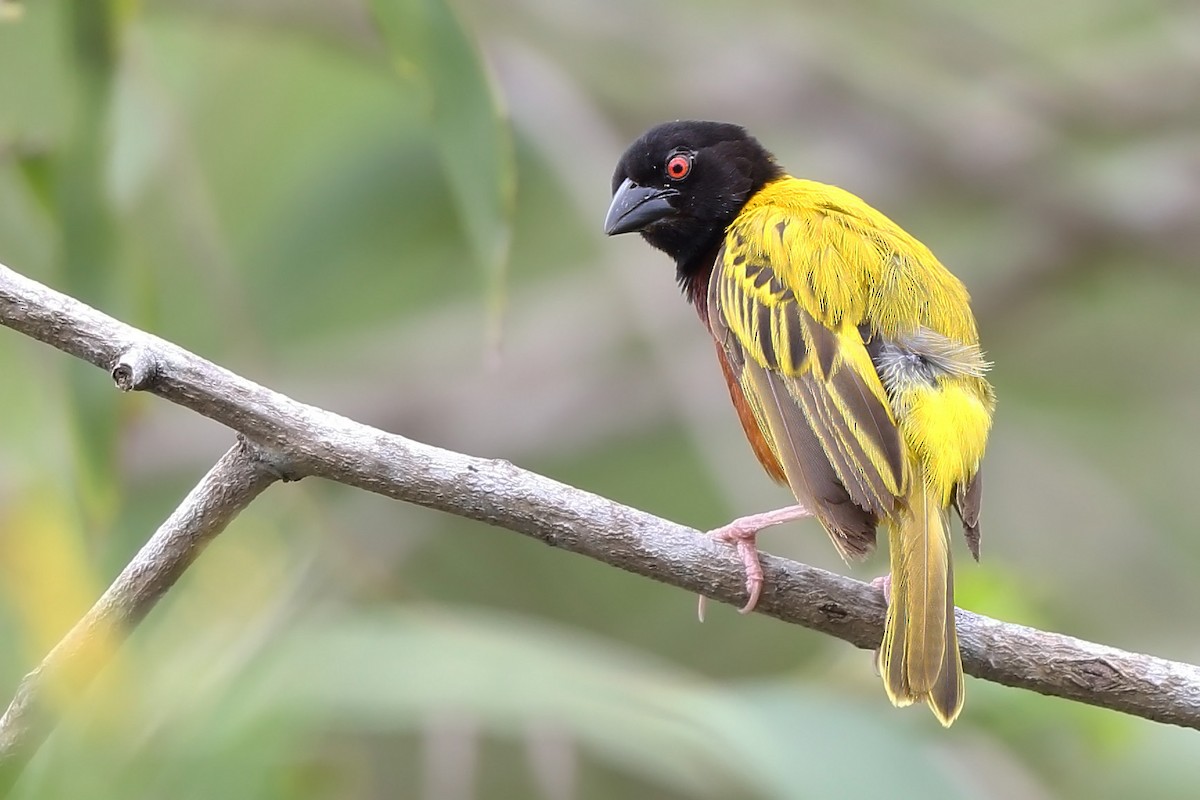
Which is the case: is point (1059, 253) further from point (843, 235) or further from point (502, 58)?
point (843, 235)

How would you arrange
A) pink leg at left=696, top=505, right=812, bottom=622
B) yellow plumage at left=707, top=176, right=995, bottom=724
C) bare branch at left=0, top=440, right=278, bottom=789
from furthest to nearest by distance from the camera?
yellow plumage at left=707, top=176, right=995, bottom=724 < pink leg at left=696, top=505, right=812, bottom=622 < bare branch at left=0, top=440, right=278, bottom=789

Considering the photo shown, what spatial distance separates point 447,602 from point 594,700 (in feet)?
12.7

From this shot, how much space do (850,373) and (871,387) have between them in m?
0.07

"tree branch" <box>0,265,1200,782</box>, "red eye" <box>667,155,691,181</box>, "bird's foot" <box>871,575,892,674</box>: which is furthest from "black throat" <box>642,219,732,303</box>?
"tree branch" <box>0,265,1200,782</box>

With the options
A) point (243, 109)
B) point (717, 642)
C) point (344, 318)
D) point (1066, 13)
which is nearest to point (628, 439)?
point (717, 642)

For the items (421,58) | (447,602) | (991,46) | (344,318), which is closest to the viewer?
(421,58)

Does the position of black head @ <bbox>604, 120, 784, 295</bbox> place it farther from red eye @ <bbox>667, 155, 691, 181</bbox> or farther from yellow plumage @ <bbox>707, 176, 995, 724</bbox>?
yellow plumage @ <bbox>707, 176, 995, 724</bbox>

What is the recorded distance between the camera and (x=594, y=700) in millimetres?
3811

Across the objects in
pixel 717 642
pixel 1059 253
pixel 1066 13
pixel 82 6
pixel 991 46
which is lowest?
pixel 82 6

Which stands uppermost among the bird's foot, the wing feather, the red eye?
the red eye

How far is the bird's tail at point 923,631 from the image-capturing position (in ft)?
9.91

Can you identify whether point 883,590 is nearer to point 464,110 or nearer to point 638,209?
point 464,110

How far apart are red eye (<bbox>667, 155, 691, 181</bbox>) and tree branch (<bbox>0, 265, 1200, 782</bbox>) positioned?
6.04 feet

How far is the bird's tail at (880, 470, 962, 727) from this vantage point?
9.91 feet
